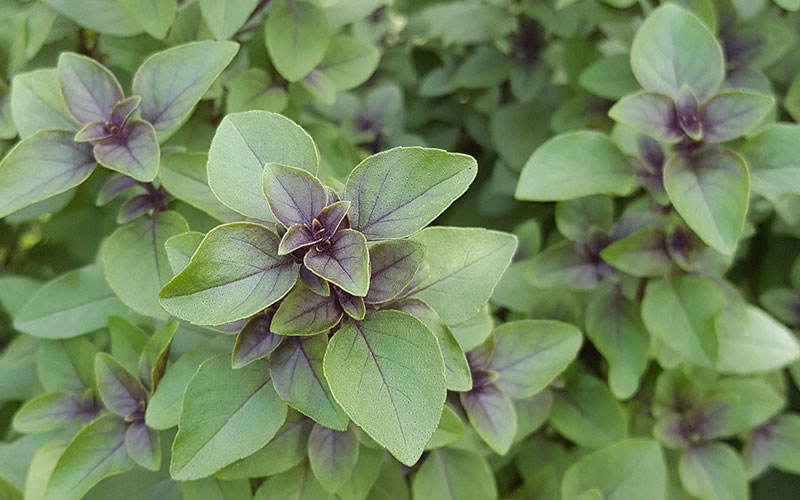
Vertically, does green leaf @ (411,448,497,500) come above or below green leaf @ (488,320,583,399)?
below

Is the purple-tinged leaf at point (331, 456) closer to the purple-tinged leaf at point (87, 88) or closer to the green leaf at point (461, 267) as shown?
the green leaf at point (461, 267)

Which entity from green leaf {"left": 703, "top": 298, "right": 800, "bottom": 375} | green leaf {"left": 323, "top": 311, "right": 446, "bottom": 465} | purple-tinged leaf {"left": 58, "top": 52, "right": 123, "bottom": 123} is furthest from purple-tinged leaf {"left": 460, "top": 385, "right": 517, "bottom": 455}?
purple-tinged leaf {"left": 58, "top": 52, "right": 123, "bottom": 123}

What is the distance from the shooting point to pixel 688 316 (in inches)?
33.6

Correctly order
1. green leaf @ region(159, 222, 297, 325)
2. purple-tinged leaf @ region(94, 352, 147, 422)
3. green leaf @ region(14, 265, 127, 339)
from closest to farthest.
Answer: green leaf @ region(159, 222, 297, 325), purple-tinged leaf @ region(94, 352, 147, 422), green leaf @ region(14, 265, 127, 339)

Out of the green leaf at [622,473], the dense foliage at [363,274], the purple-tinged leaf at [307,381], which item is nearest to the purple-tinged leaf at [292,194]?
the dense foliage at [363,274]

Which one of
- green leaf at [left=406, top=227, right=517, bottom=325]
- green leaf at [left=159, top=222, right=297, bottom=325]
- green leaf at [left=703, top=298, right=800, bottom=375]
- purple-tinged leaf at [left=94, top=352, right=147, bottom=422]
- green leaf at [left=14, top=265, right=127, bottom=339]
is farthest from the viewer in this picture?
green leaf at [left=703, top=298, right=800, bottom=375]

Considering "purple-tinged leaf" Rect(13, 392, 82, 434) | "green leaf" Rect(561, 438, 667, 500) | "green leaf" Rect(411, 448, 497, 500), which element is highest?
"purple-tinged leaf" Rect(13, 392, 82, 434)

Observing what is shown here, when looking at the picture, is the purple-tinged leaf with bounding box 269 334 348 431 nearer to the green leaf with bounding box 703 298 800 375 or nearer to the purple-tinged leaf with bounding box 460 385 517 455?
the purple-tinged leaf with bounding box 460 385 517 455

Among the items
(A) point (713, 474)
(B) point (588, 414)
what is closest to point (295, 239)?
(B) point (588, 414)

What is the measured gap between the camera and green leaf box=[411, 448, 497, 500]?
763 mm

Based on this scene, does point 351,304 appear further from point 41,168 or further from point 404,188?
point 41,168

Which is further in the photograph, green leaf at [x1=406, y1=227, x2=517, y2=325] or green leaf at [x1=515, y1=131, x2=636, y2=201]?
green leaf at [x1=515, y1=131, x2=636, y2=201]

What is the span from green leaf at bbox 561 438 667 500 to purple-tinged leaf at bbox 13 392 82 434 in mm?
515

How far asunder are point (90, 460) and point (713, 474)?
690 millimetres
